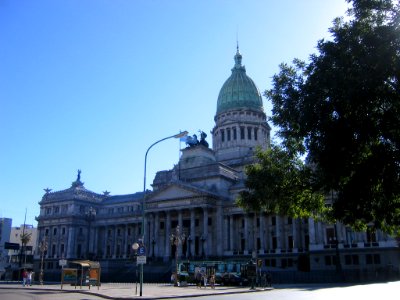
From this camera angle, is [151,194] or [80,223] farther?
[80,223]

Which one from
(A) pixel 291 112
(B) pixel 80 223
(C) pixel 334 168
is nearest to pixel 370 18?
(A) pixel 291 112

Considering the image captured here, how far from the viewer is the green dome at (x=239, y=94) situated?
10394 centimetres

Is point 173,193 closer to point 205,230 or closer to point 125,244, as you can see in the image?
point 205,230

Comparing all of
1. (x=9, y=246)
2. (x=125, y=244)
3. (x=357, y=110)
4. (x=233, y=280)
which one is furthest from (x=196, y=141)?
(x=357, y=110)

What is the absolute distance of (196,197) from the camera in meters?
77.8

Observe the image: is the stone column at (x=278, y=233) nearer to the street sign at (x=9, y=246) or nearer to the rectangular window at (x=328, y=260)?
the rectangular window at (x=328, y=260)

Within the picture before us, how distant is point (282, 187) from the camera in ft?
88.7

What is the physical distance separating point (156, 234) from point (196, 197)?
13.0 m

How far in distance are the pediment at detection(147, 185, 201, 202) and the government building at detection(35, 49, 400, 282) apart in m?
0.19

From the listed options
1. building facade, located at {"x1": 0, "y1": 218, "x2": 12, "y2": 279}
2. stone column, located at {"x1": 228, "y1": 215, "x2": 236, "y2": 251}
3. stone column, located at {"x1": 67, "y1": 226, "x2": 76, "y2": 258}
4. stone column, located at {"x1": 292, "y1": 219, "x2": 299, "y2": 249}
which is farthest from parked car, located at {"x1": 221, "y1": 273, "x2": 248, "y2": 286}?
building facade, located at {"x1": 0, "y1": 218, "x2": 12, "y2": 279}

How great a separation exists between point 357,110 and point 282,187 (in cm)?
897

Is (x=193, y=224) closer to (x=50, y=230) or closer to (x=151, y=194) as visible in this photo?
(x=151, y=194)

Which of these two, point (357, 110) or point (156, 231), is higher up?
point (357, 110)

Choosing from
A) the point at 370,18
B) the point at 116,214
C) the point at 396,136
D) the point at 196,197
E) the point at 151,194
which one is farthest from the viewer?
the point at 116,214
